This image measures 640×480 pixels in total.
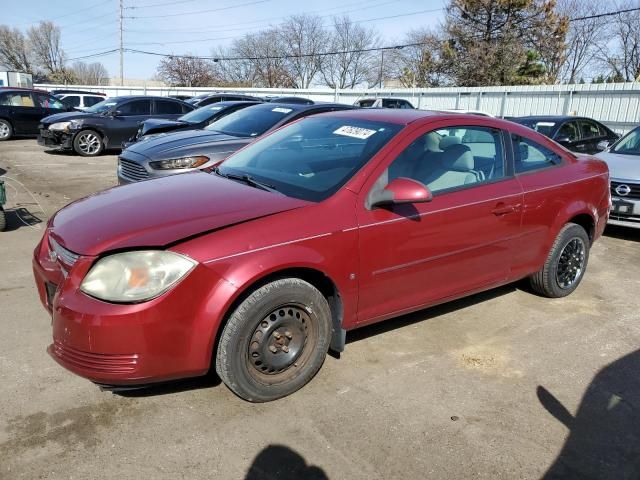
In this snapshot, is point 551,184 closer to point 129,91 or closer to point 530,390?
point 530,390

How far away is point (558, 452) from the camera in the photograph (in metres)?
2.70

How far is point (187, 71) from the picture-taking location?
54438mm

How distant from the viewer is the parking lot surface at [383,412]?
8.38 feet

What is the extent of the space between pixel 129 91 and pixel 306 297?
4066 cm

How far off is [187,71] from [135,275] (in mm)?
56101

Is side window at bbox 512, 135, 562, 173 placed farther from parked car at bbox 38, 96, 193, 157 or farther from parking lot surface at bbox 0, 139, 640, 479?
parked car at bbox 38, 96, 193, 157

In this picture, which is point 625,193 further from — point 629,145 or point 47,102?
point 47,102

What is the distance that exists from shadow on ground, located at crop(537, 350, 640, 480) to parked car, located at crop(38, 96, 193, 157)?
520 inches

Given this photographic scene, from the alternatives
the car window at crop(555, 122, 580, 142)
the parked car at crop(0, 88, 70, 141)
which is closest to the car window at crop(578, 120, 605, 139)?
the car window at crop(555, 122, 580, 142)

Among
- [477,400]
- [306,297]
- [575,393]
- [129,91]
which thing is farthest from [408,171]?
[129,91]

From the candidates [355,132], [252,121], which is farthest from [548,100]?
[355,132]

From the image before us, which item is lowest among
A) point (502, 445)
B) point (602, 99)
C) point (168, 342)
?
point (502, 445)

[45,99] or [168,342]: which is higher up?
[45,99]

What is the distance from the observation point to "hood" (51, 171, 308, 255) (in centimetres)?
273
